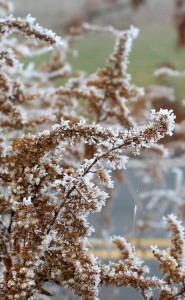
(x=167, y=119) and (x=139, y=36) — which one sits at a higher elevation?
(x=139, y=36)

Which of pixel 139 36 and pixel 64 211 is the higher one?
pixel 139 36

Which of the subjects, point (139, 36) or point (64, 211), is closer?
point (64, 211)

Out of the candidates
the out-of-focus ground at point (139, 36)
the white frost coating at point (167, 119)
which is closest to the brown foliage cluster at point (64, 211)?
the white frost coating at point (167, 119)

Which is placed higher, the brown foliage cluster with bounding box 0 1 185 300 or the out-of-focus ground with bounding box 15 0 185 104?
the out-of-focus ground with bounding box 15 0 185 104

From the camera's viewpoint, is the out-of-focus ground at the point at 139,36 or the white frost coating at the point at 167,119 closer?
the white frost coating at the point at 167,119

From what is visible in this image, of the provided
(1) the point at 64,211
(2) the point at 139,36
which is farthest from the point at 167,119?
(2) the point at 139,36

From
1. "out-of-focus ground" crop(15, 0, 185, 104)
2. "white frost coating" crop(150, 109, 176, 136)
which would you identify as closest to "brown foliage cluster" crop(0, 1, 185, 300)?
"white frost coating" crop(150, 109, 176, 136)

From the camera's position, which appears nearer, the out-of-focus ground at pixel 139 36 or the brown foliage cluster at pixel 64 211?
the brown foliage cluster at pixel 64 211

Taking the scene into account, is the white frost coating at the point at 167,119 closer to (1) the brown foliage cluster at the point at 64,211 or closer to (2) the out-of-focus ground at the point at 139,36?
(1) the brown foliage cluster at the point at 64,211

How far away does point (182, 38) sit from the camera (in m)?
8.55

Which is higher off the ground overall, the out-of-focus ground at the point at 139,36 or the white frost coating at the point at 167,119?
the out-of-focus ground at the point at 139,36

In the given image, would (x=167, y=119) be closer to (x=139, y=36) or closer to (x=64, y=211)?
(x=64, y=211)

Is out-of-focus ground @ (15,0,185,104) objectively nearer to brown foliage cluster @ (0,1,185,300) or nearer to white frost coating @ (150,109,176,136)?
brown foliage cluster @ (0,1,185,300)

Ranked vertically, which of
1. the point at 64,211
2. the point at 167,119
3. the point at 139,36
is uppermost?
the point at 139,36
